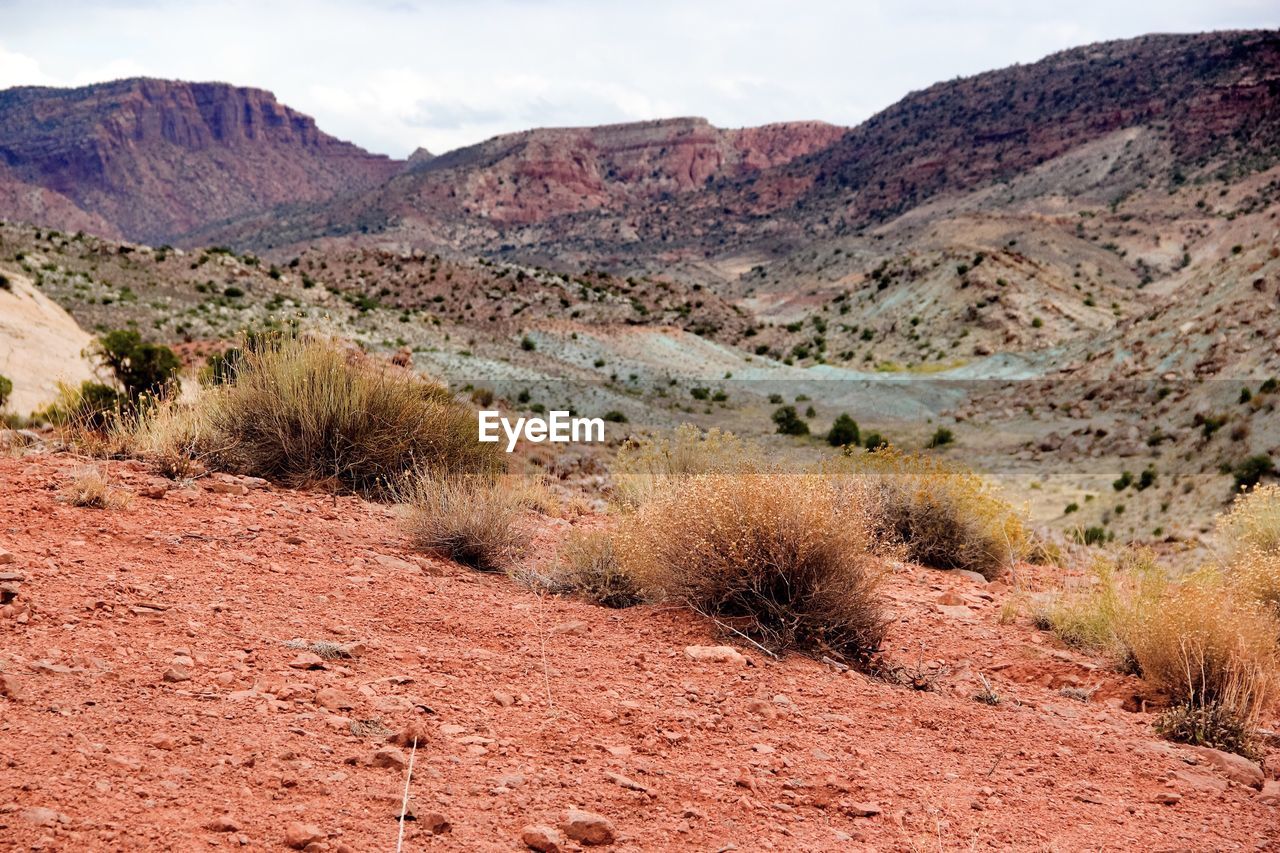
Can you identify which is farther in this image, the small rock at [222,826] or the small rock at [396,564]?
the small rock at [396,564]

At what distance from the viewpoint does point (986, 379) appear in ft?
109

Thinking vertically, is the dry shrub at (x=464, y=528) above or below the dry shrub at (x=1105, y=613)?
above

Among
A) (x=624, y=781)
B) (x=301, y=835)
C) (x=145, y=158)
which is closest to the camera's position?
(x=301, y=835)

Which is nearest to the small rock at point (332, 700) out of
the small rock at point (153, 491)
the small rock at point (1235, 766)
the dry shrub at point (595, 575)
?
the dry shrub at point (595, 575)

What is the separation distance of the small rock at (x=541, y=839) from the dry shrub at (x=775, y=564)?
87.1 inches

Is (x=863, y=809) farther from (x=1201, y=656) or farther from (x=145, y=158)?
(x=145, y=158)

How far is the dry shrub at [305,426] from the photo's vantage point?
24.2 ft

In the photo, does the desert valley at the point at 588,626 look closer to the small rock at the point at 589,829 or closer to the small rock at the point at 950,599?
the small rock at the point at 589,829

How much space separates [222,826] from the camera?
8.61 feet

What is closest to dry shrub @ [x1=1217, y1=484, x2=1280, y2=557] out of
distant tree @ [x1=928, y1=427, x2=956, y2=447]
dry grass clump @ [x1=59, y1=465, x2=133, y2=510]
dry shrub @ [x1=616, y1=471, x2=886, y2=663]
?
dry shrub @ [x1=616, y1=471, x2=886, y2=663]

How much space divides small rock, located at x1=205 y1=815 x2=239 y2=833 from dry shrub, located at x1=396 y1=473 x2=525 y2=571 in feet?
11.7

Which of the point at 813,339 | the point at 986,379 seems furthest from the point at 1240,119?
the point at 986,379

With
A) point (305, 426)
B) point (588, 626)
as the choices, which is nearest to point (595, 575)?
point (588, 626)

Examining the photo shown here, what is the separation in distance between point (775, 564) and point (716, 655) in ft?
2.07
